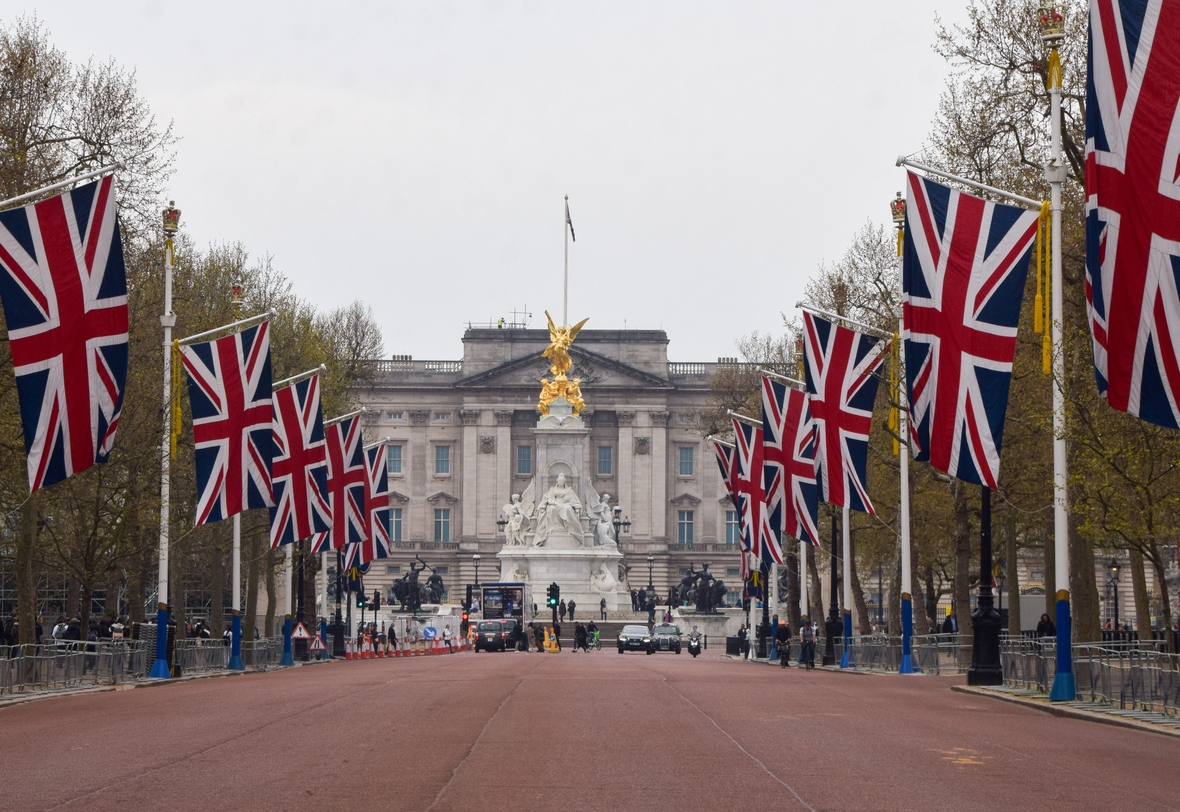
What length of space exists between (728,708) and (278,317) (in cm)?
4129

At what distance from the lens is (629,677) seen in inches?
1662

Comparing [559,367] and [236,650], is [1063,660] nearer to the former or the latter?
[236,650]

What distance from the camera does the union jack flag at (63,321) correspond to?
85.7ft

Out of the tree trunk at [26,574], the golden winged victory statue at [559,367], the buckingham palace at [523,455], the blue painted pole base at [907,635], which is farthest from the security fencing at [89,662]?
the buckingham palace at [523,455]

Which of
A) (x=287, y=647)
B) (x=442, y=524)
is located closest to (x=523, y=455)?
(x=442, y=524)

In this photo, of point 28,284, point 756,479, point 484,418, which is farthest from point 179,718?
point 484,418

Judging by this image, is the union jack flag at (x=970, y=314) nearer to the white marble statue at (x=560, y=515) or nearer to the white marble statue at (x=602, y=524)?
the white marble statue at (x=560, y=515)

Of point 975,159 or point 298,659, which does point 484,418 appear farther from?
point 975,159

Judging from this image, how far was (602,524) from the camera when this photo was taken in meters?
104

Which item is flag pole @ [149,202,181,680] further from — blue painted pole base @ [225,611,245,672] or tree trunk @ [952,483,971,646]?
tree trunk @ [952,483,971,646]

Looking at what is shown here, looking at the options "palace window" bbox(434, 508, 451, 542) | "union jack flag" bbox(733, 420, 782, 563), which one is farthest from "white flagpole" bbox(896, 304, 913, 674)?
"palace window" bbox(434, 508, 451, 542)

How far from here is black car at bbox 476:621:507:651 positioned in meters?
81.2

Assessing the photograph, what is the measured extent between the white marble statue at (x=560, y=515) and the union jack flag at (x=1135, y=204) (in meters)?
81.9

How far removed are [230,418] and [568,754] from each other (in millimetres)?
23260
